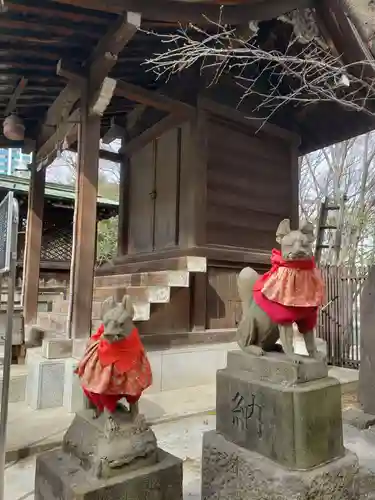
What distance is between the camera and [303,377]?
268 cm

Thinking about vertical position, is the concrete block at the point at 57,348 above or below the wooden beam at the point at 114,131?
below

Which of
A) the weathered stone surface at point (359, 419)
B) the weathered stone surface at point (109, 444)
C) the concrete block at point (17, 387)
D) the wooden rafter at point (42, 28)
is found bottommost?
the weathered stone surface at point (359, 419)

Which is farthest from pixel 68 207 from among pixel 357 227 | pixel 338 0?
pixel 357 227

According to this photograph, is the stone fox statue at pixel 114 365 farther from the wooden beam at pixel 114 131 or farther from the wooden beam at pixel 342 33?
the wooden beam at pixel 114 131

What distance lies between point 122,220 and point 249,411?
615 centimetres

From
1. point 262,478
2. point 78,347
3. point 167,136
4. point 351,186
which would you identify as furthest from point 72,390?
point 351,186

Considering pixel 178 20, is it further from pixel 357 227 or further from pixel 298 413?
pixel 357 227

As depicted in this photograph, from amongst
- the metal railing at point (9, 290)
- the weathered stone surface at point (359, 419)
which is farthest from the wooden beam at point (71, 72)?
the weathered stone surface at point (359, 419)

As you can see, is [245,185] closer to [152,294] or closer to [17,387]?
[152,294]

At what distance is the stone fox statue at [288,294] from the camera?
269 cm

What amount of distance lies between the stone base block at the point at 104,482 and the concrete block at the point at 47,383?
2403 millimetres

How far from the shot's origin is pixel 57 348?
5.04m

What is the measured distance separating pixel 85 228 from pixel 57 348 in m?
1.53

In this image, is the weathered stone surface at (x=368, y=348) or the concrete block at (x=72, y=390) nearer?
Result: the concrete block at (x=72, y=390)
